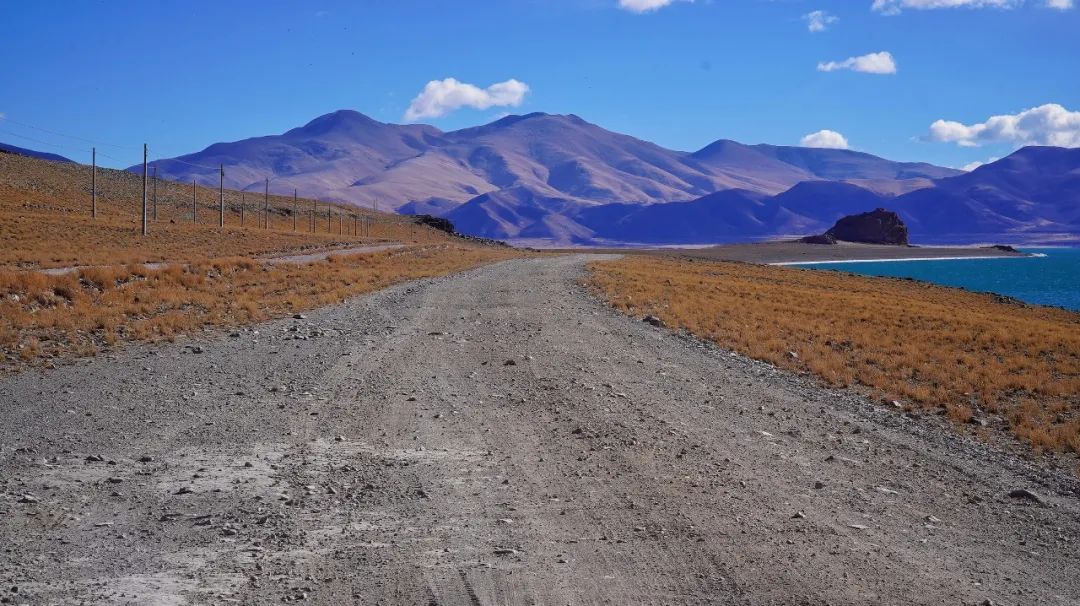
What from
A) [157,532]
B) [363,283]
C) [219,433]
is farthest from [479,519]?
[363,283]

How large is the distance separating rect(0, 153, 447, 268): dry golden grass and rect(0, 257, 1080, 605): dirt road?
23.6 m

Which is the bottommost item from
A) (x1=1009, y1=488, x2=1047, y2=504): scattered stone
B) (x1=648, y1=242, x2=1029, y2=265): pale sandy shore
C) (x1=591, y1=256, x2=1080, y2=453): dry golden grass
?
(x1=1009, y1=488, x2=1047, y2=504): scattered stone

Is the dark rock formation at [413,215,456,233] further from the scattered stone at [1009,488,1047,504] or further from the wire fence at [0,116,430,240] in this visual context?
the scattered stone at [1009,488,1047,504]

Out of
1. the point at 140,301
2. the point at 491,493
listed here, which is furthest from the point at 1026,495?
the point at 140,301

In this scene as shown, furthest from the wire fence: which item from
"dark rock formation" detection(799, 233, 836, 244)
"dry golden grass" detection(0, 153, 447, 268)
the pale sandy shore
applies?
"dark rock formation" detection(799, 233, 836, 244)

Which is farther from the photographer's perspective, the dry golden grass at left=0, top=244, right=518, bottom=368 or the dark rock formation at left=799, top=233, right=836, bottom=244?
the dark rock formation at left=799, top=233, right=836, bottom=244

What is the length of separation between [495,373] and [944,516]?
7.25 meters

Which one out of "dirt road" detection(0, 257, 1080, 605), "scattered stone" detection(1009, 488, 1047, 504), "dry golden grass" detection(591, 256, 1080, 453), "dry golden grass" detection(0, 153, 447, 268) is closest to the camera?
"dirt road" detection(0, 257, 1080, 605)

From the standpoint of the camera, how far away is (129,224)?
64.5 metres

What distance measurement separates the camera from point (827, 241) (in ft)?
633

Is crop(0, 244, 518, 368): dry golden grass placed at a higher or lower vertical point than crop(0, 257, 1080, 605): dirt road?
higher

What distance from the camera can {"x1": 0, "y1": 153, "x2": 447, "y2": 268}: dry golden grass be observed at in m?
40.8

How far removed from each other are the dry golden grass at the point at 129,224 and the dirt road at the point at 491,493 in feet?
77.5

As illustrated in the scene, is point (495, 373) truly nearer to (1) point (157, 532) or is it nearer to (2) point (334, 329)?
(2) point (334, 329)
